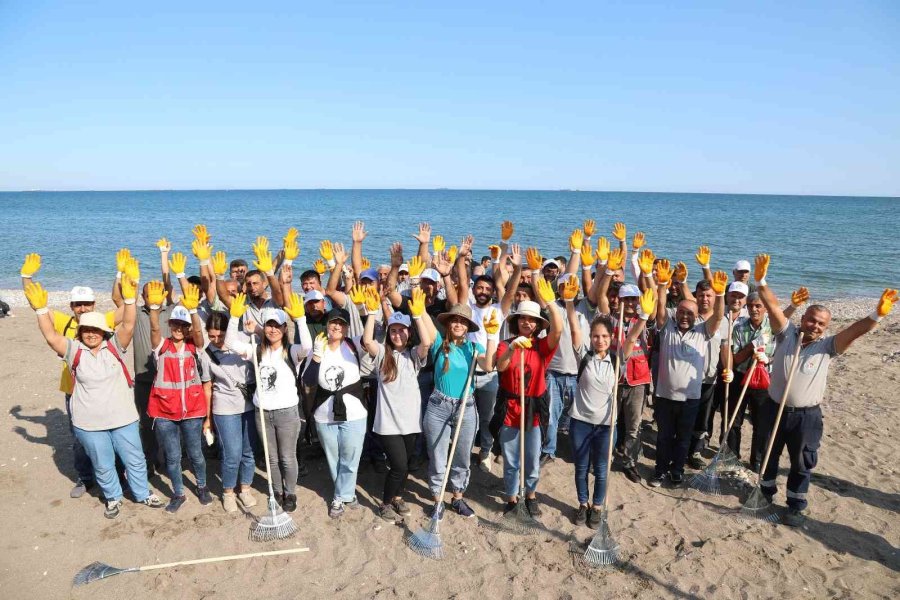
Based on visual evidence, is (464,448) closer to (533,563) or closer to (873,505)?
(533,563)

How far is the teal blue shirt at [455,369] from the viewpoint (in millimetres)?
5297

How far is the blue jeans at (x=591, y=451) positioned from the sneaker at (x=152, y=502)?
4.51 metres

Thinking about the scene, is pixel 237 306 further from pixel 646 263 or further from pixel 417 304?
pixel 646 263

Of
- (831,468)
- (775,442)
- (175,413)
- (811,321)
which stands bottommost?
(831,468)

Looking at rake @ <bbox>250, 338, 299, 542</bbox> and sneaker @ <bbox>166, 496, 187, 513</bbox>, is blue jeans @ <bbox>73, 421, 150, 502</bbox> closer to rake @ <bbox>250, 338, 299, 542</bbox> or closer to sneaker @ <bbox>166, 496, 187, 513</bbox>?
sneaker @ <bbox>166, 496, 187, 513</bbox>

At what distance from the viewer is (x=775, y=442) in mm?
5844

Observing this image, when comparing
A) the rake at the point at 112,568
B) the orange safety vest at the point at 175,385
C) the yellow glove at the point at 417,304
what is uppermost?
the yellow glove at the point at 417,304

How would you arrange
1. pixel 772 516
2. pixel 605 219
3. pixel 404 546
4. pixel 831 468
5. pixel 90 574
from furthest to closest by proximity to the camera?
pixel 605 219
pixel 831 468
pixel 772 516
pixel 404 546
pixel 90 574

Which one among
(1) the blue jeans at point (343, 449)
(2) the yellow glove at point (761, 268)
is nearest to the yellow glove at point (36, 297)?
(1) the blue jeans at point (343, 449)

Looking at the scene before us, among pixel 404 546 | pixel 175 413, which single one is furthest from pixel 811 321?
pixel 175 413

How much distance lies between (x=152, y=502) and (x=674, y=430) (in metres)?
5.90

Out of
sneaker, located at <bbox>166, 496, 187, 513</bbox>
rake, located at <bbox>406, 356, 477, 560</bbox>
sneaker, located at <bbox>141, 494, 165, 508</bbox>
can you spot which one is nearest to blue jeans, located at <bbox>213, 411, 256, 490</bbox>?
sneaker, located at <bbox>166, 496, 187, 513</bbox>

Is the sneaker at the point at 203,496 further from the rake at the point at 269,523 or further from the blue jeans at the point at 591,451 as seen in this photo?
the blue jeans at the point at 591,451

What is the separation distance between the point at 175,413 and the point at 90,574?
151 centimetres
